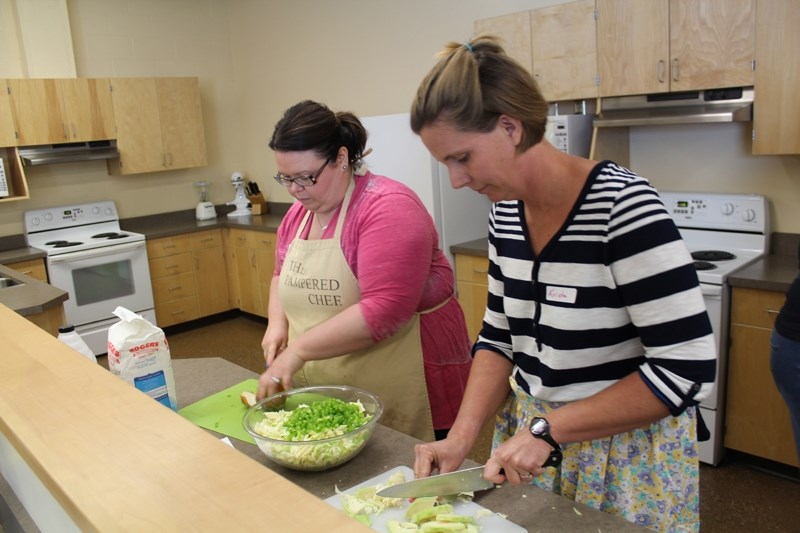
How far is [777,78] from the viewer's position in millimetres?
2721

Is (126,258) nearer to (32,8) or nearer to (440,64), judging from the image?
(32,8)

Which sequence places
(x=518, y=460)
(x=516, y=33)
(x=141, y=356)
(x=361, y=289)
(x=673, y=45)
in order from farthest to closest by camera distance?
1. (x=516, y=33)
2. (x=673, y=45)
3. (x=361, y=289)
4. (x=141, y=356)
5. (x=518, y=460)

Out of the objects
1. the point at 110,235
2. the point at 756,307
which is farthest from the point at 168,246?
the point at 756,307

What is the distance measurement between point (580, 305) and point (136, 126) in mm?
4957

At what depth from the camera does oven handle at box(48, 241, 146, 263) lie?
475 centimetres

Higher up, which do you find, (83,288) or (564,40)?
(564,40)

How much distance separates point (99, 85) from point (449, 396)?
14.6 feet

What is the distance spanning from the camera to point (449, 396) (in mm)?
1817

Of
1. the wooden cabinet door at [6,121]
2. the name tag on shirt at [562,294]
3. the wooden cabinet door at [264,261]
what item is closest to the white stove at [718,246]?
the name tag on shirt at [562,294]

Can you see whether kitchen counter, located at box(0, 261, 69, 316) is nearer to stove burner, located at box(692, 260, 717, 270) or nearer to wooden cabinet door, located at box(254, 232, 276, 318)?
wooden cabinet door, located at box(254, 232, 276, 318)

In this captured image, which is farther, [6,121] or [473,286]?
[6,121]

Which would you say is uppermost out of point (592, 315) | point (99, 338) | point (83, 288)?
point (592, 315)

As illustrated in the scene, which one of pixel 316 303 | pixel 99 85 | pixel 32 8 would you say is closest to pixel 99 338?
pixel 99 85

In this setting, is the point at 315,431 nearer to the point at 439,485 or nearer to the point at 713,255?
the point at 439,485
